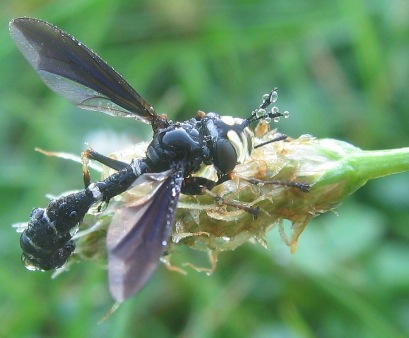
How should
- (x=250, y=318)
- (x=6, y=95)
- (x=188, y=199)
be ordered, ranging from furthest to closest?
(x=6, y=95), (x=250, y=318), (x=188, y=199)

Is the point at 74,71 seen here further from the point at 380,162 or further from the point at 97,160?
the point at 380,162

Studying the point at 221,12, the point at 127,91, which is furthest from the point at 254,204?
the point at 221,12

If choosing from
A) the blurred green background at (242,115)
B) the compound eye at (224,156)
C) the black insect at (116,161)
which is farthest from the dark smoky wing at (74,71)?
the blurred green background at (242,115)

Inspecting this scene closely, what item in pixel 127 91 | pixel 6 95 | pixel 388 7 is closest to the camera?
pixel 127 91

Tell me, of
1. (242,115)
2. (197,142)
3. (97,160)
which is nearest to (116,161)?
(97,160)

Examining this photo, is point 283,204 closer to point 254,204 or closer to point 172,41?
point 254,204

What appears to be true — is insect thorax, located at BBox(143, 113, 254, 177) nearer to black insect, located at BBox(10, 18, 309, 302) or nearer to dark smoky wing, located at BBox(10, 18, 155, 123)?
black insect, located at BBox(10, 18, 309, 302)

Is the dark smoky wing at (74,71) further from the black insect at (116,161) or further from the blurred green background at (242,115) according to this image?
the blurred green background at (242,115)
